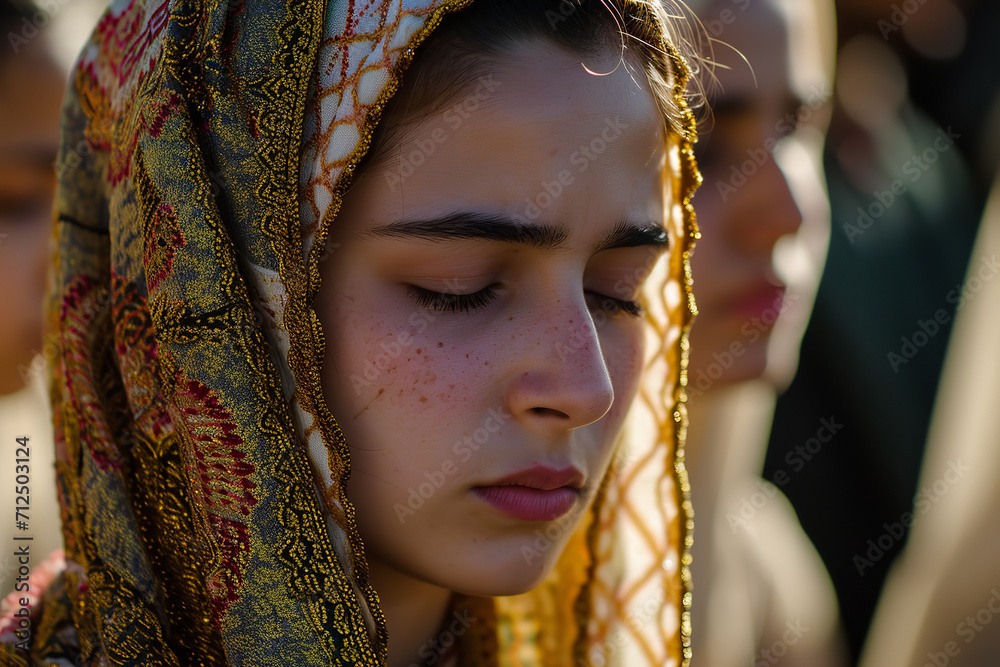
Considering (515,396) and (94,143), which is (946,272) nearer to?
(515,396)

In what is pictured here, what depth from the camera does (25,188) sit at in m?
1.86

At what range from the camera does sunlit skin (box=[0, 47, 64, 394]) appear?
6.05 ft

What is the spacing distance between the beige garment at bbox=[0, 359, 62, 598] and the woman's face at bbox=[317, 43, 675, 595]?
1.57m

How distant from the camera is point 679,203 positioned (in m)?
1.31

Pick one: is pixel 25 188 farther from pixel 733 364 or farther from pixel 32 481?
pixel 733 364

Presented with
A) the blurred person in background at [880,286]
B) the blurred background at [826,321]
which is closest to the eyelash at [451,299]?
the blurred background at [826,321]

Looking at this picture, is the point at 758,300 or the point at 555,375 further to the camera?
the point at 758,300

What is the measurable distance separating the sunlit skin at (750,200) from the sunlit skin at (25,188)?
60.8 inches

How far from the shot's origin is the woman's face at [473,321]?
0.96 m

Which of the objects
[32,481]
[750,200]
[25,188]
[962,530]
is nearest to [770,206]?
[750,200]

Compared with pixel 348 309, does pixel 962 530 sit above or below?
below

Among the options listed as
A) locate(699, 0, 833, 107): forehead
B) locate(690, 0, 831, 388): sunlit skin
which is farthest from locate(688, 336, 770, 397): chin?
locate(699, 0, 833, 107): forehead

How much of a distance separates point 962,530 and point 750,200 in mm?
1275

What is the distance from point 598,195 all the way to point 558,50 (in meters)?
0.20
